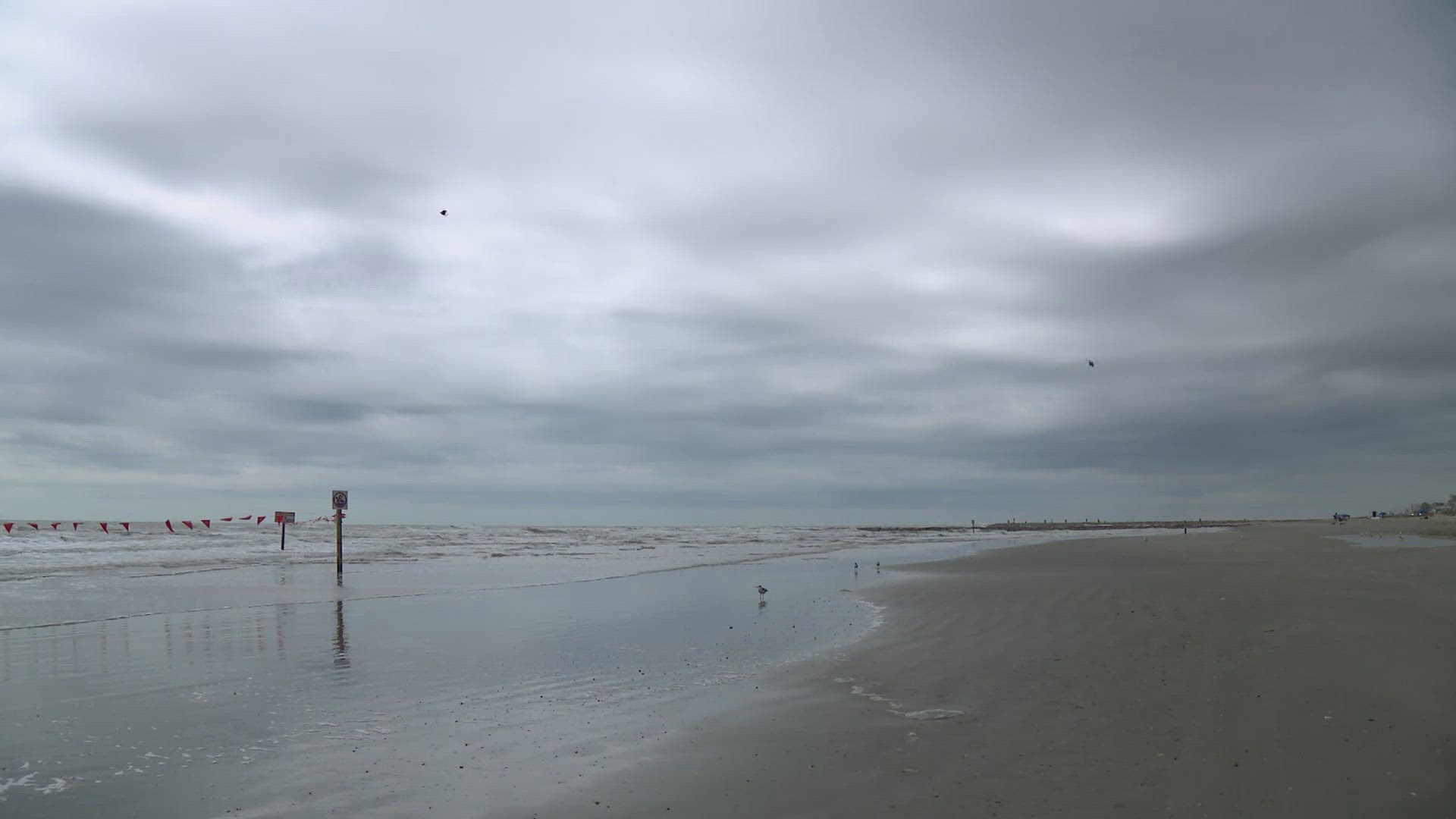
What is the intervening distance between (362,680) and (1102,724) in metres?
10.2

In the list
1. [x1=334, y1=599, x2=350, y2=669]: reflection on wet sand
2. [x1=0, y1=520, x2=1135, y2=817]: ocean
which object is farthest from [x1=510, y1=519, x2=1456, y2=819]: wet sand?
[x1=334, y1=599, x2=350, y2=669]: reflection on wet sand

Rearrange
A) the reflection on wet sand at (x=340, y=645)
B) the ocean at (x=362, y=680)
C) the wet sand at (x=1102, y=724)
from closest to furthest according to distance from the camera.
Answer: the wet sand at (x=1102, y=724), the ocean at (x=362, y=680), the reflection on wet sand at (x=340, y=645)

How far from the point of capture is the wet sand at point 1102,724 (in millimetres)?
6719

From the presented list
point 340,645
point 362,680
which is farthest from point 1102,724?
point 340,645

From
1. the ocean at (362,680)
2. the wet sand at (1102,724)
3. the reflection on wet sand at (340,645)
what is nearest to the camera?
the wet sand at (1102,724)

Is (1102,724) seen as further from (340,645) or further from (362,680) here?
(340,645)

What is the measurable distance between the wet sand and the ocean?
1.25 m

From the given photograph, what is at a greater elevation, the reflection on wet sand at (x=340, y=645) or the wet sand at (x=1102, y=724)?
the wet sand at (x=1102, y=724)

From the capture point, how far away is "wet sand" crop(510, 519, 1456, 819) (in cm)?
672

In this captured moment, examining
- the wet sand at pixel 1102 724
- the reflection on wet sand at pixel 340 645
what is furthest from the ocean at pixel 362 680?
the wet sand at pixel 1102 724

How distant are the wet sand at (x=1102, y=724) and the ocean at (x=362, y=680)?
1255mm

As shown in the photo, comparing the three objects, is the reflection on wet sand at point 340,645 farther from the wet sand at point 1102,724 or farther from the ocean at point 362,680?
the wet sand at point 1102,724

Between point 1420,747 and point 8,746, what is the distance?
46.8 ft

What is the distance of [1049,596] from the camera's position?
19719 mm
